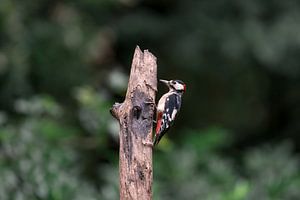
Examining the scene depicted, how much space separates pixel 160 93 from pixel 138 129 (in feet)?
23.8

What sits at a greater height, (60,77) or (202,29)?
(202,29)

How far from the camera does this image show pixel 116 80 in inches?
342

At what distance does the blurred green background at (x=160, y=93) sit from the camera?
28.3ft

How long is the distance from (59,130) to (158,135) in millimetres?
A: 2443

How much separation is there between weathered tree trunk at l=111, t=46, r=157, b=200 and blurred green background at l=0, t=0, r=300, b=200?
224cm

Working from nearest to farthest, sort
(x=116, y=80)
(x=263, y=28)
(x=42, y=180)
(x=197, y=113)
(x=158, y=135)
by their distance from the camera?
(x=158, y=135)
(x=42, y=180)
(x=116, y=80)
(x=263, y=28)
(x=197, y=113)

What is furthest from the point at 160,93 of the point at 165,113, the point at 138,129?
the point at 138,129

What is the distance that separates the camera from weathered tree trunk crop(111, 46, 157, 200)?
18.6ft

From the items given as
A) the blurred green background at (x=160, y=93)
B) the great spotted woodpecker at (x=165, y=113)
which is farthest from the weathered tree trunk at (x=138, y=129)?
the blurred green background at (x=160, y=93)

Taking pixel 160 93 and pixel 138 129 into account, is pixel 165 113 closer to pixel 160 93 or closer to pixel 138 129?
pixel 138 129

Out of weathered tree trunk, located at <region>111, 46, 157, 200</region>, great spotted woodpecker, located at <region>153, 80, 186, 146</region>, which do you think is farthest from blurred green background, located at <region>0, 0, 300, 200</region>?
weathered tree trunk, located at <region>111, 46, 157, 200</region>

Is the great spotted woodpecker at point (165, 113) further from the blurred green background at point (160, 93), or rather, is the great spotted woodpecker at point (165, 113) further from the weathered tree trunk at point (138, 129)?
the blurred green background at point (160, 93)

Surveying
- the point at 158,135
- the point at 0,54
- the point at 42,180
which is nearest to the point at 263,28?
the point at 0,54

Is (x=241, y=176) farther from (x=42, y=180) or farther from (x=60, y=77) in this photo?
(x=42, y=180)
